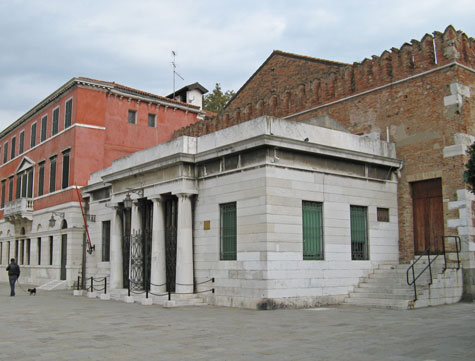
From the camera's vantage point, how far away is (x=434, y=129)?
17.5 meters

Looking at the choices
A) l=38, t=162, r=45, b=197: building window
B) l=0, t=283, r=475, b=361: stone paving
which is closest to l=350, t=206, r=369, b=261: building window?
l=0, t=283, r=475, b=361: stone paving

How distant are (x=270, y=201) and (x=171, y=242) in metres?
4.97

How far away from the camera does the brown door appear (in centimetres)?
1747

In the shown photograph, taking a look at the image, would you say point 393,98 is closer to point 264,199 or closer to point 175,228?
point 264,199

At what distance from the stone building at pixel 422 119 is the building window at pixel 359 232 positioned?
1613 mm

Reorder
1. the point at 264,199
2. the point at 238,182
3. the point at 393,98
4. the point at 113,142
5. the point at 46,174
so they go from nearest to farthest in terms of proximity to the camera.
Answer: the point at 264,199 → the point at 238,182 → the point at 393,98 → the point at 113,142 → the point at 46,174

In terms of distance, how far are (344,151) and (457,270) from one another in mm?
5027

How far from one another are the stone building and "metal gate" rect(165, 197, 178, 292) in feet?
20.9

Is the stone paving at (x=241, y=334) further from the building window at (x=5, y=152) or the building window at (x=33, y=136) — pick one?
the building window at (x=5, y=152)

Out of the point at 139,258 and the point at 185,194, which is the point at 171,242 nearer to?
the point at 139,258

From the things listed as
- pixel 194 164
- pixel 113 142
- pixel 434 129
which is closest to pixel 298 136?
pixel 194 164

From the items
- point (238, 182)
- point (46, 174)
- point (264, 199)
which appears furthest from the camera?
point (46, 174)

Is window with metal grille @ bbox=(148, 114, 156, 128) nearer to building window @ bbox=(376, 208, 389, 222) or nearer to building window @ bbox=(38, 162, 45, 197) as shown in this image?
building window @ bbox=(38, 162, 45, 197)

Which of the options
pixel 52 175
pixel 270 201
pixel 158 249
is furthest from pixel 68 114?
pixel 270 201
